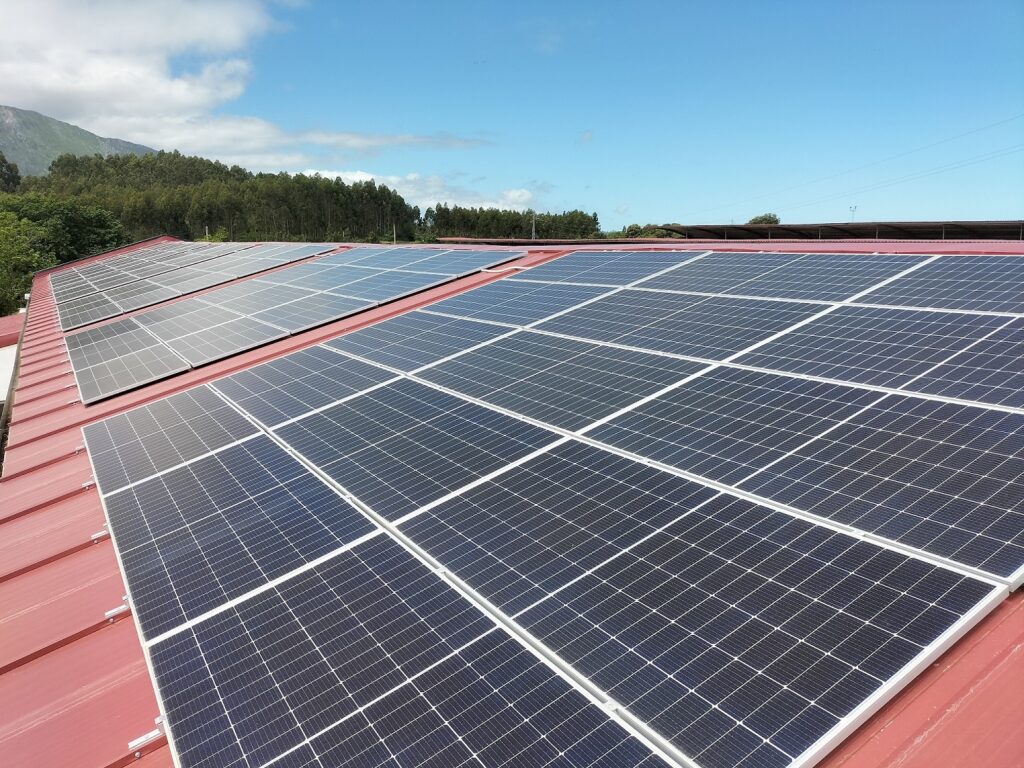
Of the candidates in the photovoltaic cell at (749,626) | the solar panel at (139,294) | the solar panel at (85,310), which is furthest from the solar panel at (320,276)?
the photovoltaic cell at (749,626)

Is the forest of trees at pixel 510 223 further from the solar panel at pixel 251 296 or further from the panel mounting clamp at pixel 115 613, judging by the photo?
the panel mounting clamp at pixel 115 613

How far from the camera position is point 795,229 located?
45.5m

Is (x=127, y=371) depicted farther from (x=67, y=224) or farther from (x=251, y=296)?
(x=67, y=224)

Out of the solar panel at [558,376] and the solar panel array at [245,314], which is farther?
the solar panel array at [245,314]

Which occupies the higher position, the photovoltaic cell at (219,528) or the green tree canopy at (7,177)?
the green tree canopy at (7,177)

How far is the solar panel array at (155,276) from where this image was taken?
108 ft

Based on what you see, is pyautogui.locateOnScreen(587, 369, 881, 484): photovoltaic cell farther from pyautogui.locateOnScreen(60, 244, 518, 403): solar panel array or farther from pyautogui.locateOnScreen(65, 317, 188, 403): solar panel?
pyautogui.locateOnScreen(65, 317, 188, 403): solar panel

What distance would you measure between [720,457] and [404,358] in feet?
27.8

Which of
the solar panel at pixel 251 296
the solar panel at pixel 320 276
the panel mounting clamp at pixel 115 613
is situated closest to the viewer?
the panel mounting clamp at pixel 115 613

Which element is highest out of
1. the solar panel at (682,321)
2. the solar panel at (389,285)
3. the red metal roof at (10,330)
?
the solar panel at (682,321)

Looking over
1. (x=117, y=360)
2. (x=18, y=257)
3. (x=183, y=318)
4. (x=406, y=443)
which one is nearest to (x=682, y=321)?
(x=406, y=443)

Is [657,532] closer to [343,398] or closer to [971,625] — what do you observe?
[971,625]

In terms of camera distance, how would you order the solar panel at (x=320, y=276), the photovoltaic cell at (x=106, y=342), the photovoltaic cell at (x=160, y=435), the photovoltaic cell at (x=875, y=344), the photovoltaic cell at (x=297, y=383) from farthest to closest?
the solar panel at (x=320, y=276) < the photovoltaic cell at (x=106, y=342) < the photovoltaic cell at (x=297, y=383) < the photovoltaic cell at (x=160, y=435) < the photovoltaic cell at (x=875, y=344)

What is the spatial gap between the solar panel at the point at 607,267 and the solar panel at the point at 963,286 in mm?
6458
